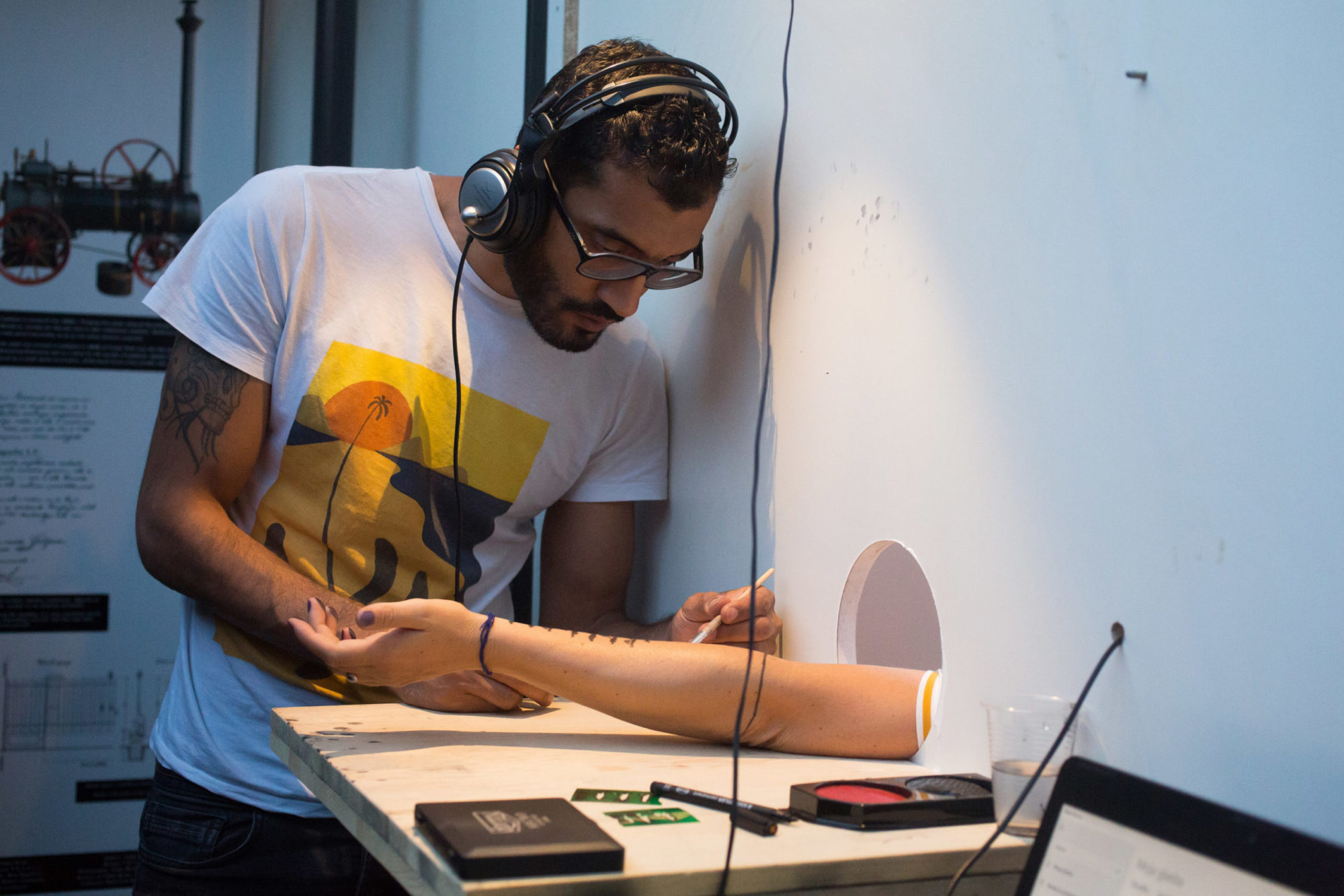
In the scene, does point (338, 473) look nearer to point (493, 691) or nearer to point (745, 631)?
point (493, 691)

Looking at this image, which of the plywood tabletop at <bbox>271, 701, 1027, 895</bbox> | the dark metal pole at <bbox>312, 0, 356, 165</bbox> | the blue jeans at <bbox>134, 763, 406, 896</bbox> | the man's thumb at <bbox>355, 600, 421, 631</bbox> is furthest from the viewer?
the dark metal pole at <bbox>312, 0, 356, 165</bbox>

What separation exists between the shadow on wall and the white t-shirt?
0.55 feet

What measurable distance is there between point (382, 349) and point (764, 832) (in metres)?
0.94

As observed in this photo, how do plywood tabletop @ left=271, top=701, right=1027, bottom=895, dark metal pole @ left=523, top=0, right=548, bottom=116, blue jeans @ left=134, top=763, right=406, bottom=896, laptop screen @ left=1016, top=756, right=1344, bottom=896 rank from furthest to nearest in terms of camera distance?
dark metal pole @ left=523, top=0, right=548, bottom=116, blue jeans @ left=134, top=763, right=406, bottom=896, plywood tabletop @ left=271, top=701, right=1027, bottom=895, laptop screen @ left=1016, top=756, right=1344, bottom=896

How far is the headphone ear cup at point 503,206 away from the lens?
1.26m

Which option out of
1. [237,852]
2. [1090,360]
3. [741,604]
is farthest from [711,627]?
[237,852]

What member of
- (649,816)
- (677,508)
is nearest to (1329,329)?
(649,816)

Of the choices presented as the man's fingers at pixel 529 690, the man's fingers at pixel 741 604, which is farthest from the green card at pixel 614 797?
the man's fingers at pixel 741 604

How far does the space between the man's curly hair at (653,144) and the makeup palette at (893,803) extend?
72 cm

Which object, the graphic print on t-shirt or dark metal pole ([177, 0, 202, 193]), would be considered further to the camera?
dark metal pole ([177, 0, 202, 193])

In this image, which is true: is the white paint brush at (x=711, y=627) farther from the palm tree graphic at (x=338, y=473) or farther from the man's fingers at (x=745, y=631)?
the palm tree graphic at (x=338, y=473)

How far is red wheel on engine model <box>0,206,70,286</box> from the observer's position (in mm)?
2477

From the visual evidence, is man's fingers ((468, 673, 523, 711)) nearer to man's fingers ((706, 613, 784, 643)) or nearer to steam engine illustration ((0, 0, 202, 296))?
man's fingers ((706, 613, 784, 643))

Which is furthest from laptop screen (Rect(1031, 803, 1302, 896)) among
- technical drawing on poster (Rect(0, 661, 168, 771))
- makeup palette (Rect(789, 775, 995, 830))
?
technical drawing on poster (Rect(0, 661, 168, 771))
